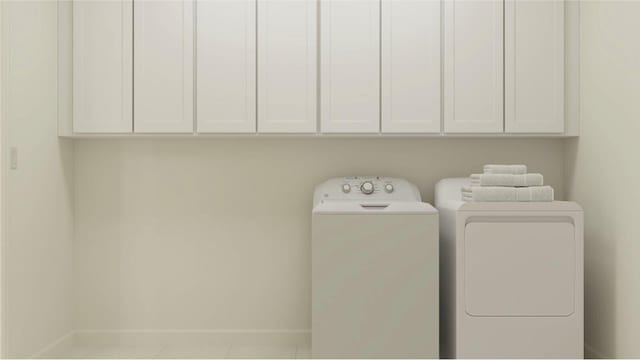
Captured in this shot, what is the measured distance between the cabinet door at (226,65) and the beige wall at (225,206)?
1.06 feet

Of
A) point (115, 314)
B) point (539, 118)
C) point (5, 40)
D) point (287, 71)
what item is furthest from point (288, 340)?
point (5, 40)

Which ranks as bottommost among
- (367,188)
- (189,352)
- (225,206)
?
(189,352)

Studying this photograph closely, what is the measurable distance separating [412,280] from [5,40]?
209cm

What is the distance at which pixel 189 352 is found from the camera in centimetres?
318

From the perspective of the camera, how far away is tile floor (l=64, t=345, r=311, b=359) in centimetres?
311

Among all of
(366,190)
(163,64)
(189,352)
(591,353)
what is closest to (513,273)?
(591,353)

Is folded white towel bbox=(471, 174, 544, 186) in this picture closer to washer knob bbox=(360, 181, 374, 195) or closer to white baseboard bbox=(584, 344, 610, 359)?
washer knob bbox=(360, 181, 374, 195)

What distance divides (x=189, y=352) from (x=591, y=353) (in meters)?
2.15

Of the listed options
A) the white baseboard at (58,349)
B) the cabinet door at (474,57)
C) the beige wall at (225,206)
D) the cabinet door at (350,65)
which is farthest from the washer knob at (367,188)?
the white baseboard at (58,349)

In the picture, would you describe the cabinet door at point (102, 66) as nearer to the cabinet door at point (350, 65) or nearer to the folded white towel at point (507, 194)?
the cabinet door at point (350, 65)

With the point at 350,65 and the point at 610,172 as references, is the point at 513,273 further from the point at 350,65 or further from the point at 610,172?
the point at 350,65

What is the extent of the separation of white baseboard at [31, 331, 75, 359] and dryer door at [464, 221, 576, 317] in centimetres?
212

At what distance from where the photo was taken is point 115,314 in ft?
11.0

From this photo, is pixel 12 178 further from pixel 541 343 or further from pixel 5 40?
pixel 541 343
